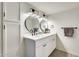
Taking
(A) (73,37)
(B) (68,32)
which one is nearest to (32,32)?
(B) (68,32)

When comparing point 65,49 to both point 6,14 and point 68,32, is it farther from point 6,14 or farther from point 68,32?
point 6,14

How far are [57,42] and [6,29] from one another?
98.8 inches

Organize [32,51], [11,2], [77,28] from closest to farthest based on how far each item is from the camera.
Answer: [11,2], [32,51], [77,28]

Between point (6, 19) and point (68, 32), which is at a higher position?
point (6, 19)

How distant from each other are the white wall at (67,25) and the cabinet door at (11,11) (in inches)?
82.7

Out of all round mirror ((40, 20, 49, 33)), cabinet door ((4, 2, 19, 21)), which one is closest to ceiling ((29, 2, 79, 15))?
cabinet door ((4, 2, 19, 21))

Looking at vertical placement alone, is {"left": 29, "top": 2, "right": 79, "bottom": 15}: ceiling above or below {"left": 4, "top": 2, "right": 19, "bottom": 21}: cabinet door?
above

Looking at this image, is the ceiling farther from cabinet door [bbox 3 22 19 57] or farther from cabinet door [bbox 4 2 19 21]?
cabinet door [bbox 3 22 19 57]

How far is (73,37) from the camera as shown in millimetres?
2717

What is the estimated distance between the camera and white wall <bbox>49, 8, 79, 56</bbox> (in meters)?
2.64

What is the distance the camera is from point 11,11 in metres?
1.35

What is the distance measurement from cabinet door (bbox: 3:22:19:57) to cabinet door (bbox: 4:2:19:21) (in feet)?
0.38

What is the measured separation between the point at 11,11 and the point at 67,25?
2.28m

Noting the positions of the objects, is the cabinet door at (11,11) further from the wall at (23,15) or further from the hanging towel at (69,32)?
the hanging towel at (69,32)
